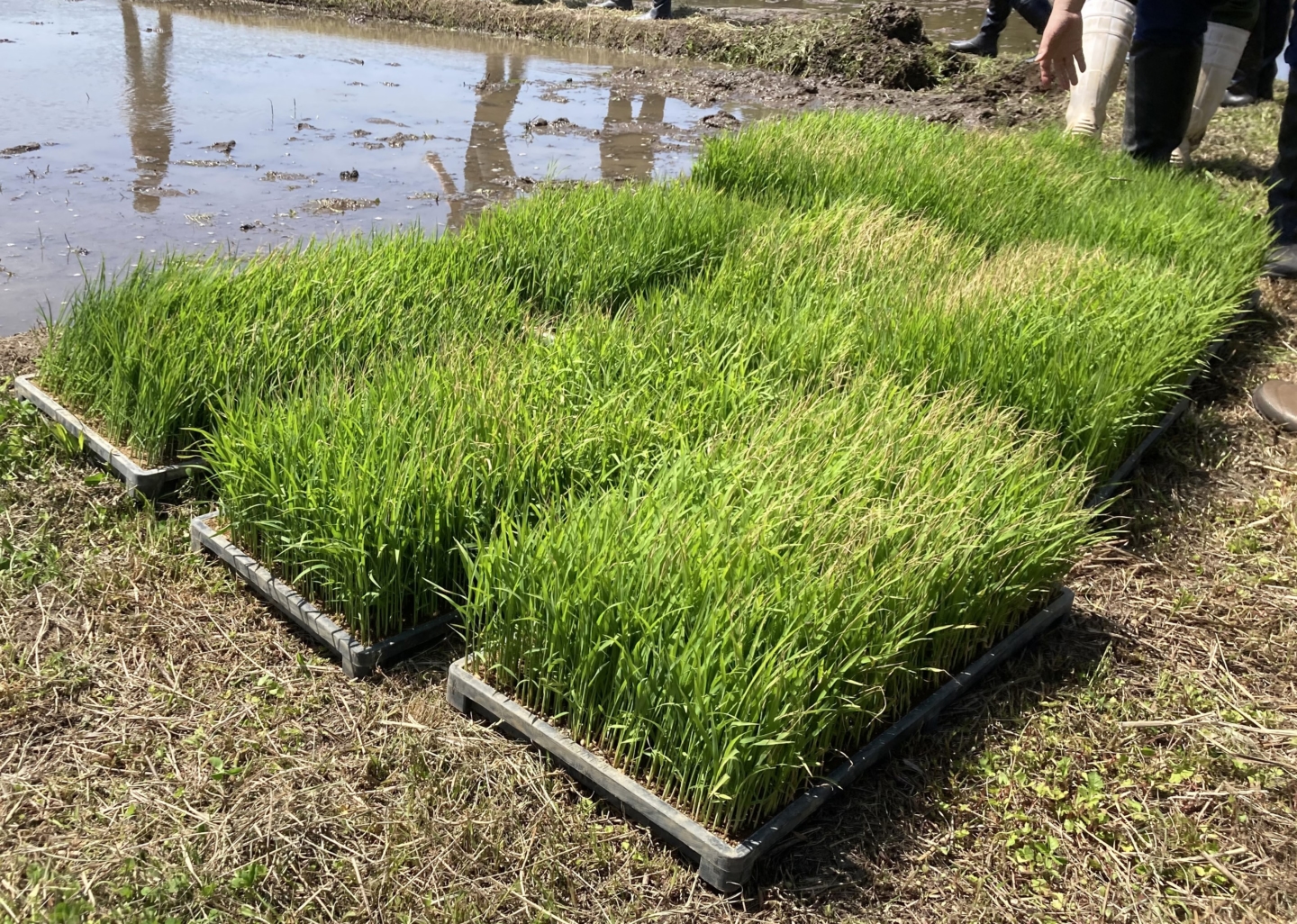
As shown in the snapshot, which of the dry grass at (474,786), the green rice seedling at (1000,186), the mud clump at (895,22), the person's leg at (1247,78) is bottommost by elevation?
the dry grass at (474,786)

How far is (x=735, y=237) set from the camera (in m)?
4.13

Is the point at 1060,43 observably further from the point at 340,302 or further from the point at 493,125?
the point at 493,125

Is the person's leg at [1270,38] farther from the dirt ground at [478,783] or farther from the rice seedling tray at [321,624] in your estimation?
the rice seedling tray at [321,624]

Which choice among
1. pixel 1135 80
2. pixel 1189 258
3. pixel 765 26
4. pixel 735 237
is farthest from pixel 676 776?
pixel 765 26

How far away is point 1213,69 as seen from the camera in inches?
215

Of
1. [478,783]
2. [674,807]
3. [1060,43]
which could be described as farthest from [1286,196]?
[478,783]

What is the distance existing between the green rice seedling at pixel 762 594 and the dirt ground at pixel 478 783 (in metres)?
0.13

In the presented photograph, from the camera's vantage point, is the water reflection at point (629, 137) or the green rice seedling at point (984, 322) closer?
the green rice seedling at point (984, 322)

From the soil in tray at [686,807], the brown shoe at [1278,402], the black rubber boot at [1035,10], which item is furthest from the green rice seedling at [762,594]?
the black rubber boot at [1035,10]

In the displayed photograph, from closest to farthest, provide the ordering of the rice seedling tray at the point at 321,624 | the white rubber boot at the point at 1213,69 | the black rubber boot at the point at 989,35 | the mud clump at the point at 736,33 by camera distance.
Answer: the rice seedling tray at the point at 321,624
the white rubber boot at the point at 1213,69
the mud clump at the point at 736,33
the black rubber boot at the point at 989,35

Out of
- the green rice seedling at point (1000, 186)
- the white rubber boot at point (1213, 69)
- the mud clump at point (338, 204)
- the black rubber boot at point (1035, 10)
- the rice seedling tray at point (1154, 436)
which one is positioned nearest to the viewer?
the rice seedling tray at point (1154, 436)

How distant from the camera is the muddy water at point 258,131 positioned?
505cm

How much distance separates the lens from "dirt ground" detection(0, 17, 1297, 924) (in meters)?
1.65

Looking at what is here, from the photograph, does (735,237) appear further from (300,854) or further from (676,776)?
(300,854)
